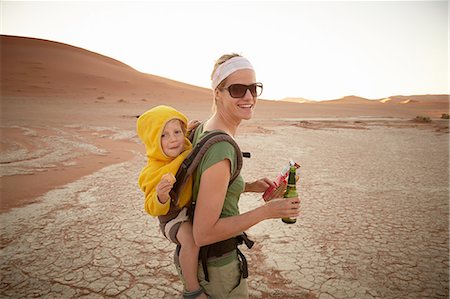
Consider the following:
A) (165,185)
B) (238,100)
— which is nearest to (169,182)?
(165,185)

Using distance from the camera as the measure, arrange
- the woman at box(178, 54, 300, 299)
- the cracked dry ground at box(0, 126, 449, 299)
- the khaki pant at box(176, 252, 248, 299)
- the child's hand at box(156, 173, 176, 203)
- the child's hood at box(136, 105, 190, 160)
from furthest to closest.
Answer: the cracked dry ground at box(0, 126, 449, 299)
the child's hood at box(136, 105, 190, 160)
the khaki pant at box(176, 252, 248, 299)
the child's hand at box(156, 173, 176, 203)
the woman at box(178, 54, 300, 299)

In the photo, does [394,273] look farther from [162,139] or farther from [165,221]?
[162,139]

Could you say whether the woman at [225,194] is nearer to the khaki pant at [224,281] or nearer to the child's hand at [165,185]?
the khaki pant at [224,281]

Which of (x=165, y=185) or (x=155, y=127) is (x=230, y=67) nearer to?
(x=155, y=127)

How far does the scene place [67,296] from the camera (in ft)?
8.30

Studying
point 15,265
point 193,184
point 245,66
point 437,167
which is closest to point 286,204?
point 193,184

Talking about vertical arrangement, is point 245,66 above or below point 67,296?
above

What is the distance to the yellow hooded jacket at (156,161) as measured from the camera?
145 centimetres

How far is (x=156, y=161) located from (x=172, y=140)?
214 mm

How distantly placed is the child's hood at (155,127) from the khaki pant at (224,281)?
29.1 inches

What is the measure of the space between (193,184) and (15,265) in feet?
→ 9.54

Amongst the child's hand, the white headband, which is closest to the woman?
the white headband

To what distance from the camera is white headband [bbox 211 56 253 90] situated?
4.95ft

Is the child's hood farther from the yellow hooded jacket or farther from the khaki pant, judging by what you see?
the khaki pant
